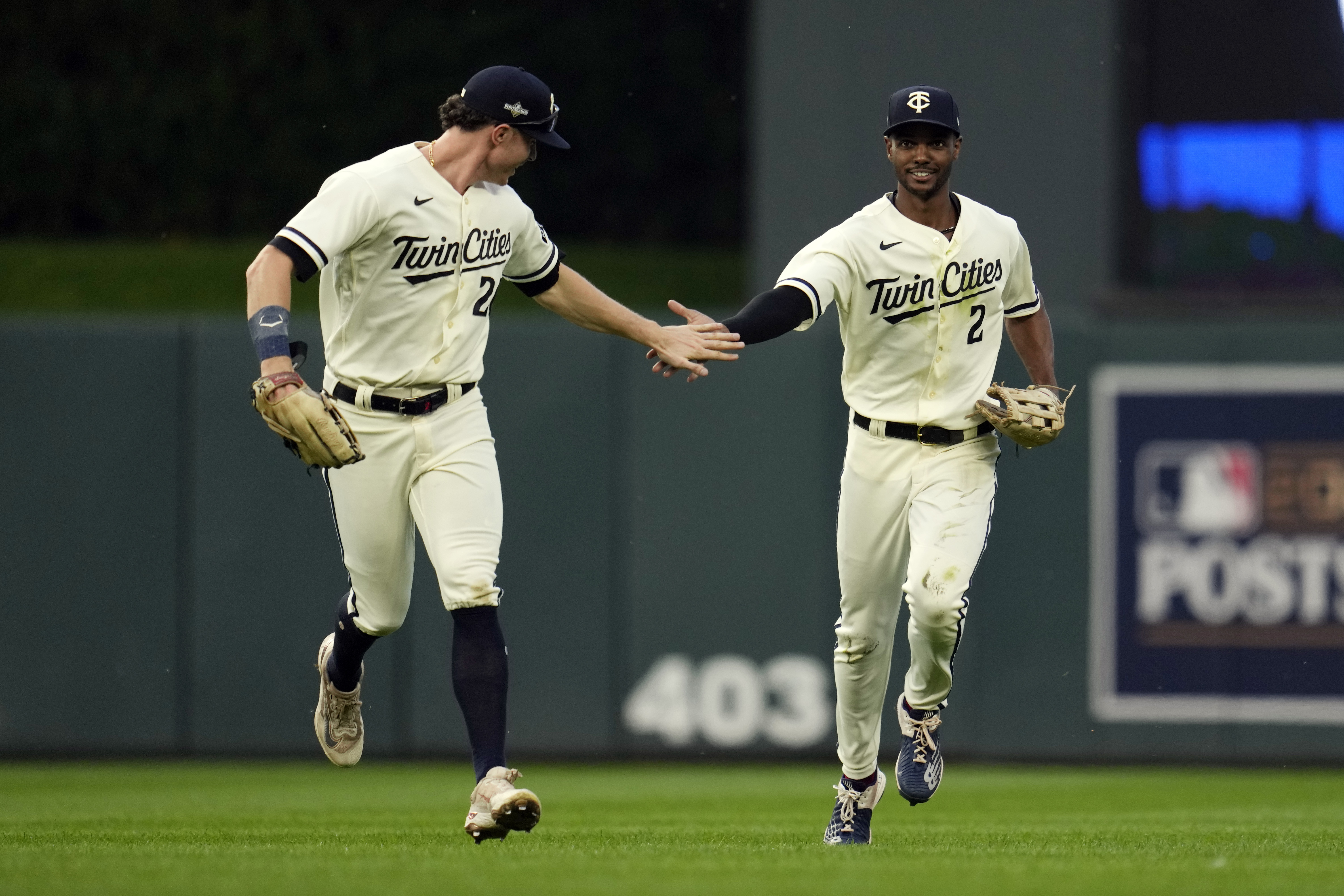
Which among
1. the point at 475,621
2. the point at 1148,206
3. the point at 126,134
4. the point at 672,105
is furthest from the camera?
the point at 672,105

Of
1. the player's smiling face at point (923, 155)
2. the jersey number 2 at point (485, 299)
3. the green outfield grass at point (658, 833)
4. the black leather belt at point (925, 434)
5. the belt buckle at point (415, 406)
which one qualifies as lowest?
the green outfield grass at point (658, 833)

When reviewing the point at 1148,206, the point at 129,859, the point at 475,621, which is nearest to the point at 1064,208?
the point at 1148,206

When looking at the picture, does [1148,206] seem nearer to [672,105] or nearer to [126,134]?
[672,105]

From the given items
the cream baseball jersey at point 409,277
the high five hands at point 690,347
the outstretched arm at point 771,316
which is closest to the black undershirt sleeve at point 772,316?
the outstretched arm at point 771,316

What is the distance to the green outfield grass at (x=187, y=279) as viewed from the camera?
13.0m

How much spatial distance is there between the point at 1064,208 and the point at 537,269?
484 centimetres

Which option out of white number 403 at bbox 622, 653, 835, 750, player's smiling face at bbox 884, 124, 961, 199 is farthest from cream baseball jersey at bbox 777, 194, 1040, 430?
white number 403 at bbox 622, 653, 835, 750

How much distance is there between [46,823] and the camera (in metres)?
6.16

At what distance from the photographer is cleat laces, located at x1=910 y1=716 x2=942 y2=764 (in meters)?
5.38

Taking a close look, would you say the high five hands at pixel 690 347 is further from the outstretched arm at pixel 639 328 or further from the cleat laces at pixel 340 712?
the cleat laces at pixel 340 712

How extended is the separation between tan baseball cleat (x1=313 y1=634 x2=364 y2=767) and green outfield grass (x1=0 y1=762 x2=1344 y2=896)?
0.83 feet

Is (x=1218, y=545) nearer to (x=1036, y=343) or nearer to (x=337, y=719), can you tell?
(x=1036, y=343)

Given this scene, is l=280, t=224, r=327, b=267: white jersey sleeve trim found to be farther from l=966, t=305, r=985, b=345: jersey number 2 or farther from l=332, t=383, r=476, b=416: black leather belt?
l=966, t=305, r=985, b=345: jersey number 2

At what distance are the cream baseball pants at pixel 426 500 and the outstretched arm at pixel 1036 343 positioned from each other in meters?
1.67
